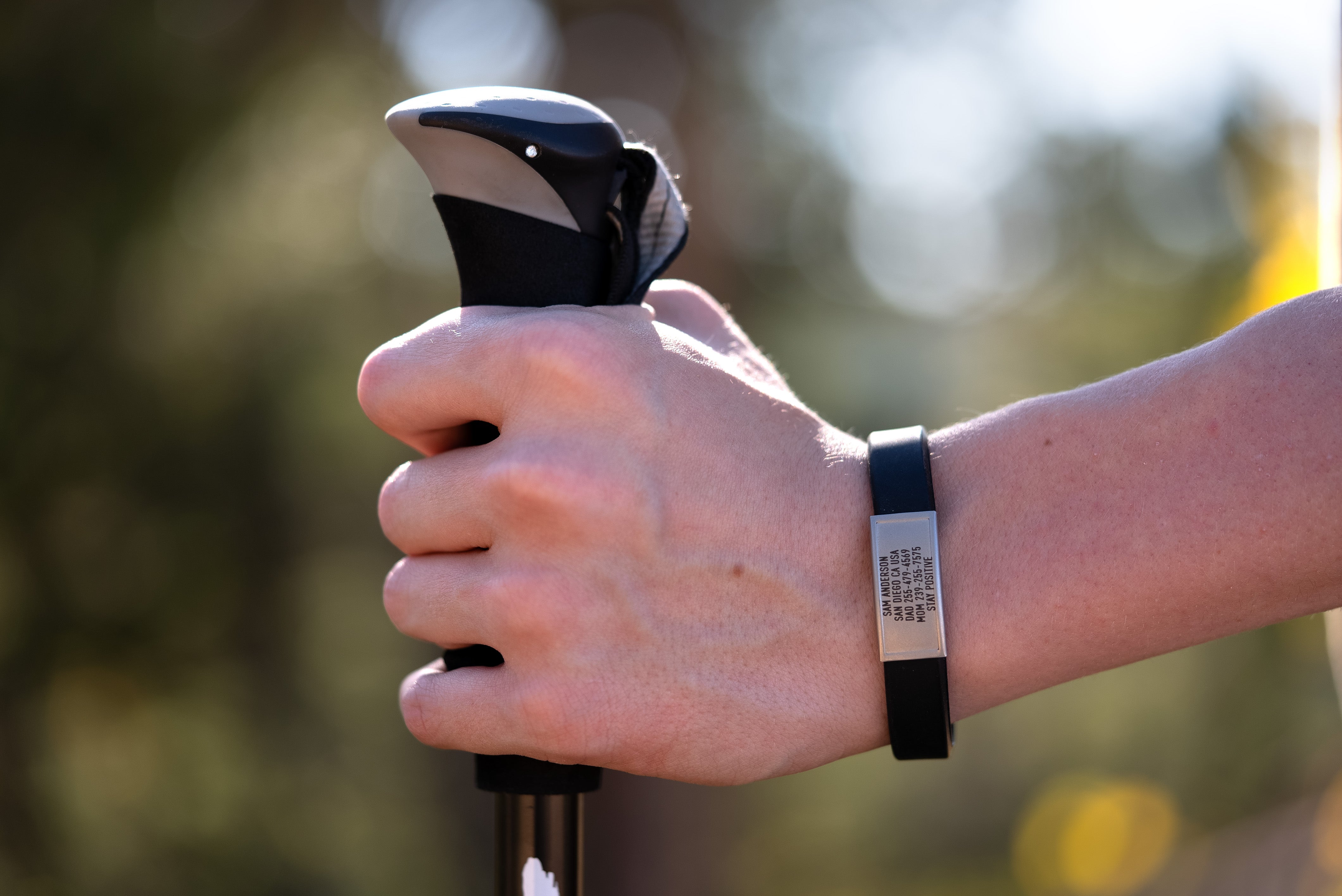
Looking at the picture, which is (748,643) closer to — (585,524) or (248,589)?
(585,524)

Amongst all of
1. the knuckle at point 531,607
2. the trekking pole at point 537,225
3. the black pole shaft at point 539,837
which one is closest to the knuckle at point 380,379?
the trekking pole at point 537,225

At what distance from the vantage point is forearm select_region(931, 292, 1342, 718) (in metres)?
0.82

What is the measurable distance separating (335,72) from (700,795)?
449 cm

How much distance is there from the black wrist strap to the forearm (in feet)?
0.13

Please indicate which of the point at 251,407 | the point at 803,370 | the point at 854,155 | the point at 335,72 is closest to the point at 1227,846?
the point at 803,370

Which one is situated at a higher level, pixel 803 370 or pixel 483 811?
pixel 803 370

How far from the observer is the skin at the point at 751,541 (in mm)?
848

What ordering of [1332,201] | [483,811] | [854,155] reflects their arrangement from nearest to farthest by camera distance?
[1332,201] → [483,811] → [854,155]

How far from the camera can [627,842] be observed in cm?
439

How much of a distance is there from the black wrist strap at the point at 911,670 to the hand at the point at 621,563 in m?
0.02

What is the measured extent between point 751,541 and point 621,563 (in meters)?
0.14

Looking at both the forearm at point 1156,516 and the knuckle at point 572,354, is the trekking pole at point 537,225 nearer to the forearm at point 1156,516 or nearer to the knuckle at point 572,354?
the knuckle at point 572,354

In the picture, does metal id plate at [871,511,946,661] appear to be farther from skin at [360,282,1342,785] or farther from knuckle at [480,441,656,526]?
knuckle at [480,441,656,526]

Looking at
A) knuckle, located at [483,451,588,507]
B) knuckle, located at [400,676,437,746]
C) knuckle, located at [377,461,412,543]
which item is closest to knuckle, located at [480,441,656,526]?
knuckle, located at [483,451,588,507]
